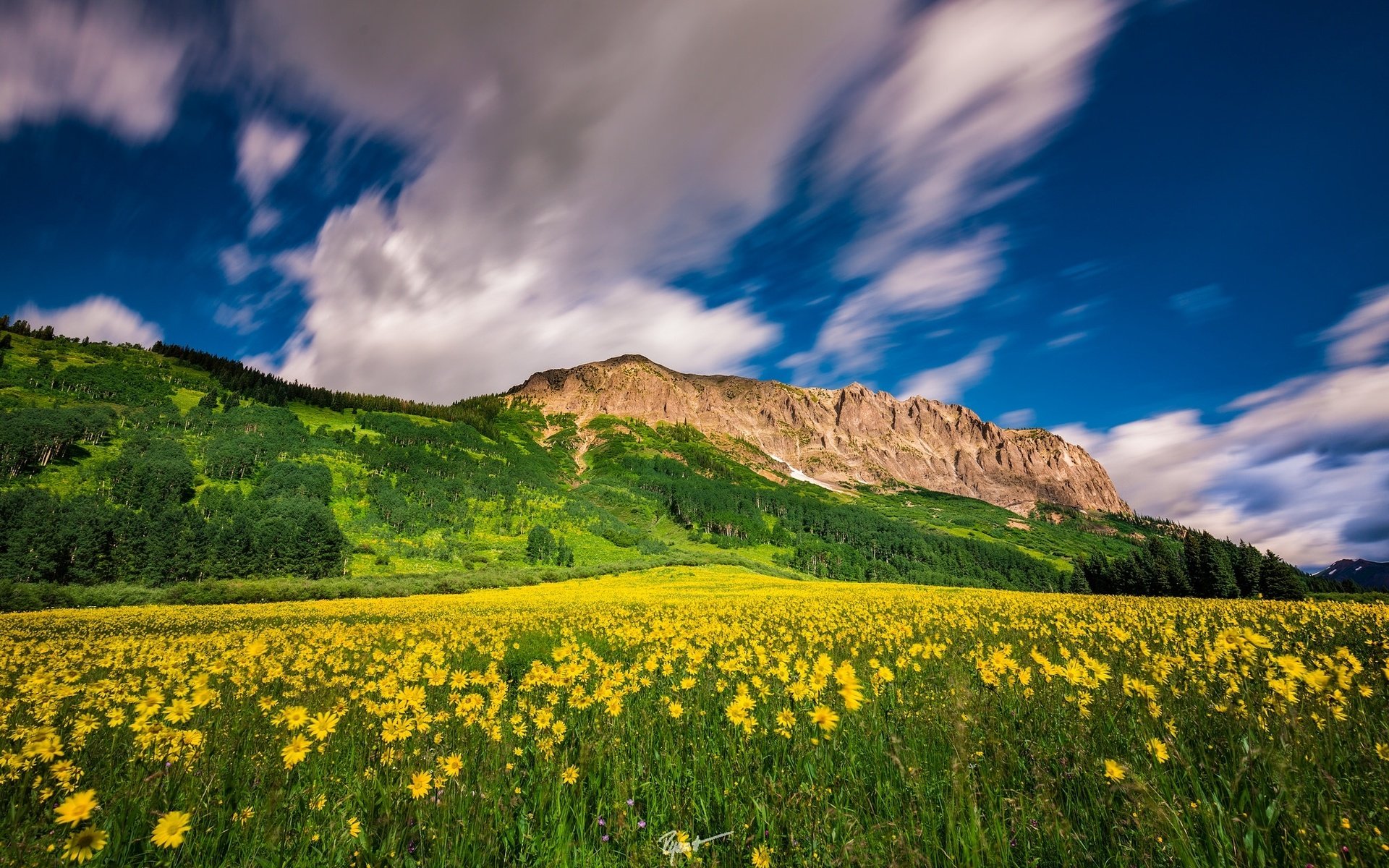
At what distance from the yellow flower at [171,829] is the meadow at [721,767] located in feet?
0.07

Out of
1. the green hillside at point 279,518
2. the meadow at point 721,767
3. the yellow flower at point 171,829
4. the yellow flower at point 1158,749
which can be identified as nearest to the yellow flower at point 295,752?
the meadow at point 721,767

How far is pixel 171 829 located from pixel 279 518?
127 m

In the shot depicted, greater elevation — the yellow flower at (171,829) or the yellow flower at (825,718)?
the yellow flower at (825,718)

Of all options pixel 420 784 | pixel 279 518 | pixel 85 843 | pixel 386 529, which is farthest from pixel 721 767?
pixel 386 529

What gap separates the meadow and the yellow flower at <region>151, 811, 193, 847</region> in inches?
0.8

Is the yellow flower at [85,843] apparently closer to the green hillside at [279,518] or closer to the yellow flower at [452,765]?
the yellow flower at [452,765]

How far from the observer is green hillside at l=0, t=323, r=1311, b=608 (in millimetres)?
79750

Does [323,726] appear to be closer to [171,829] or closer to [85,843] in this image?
[171,829]

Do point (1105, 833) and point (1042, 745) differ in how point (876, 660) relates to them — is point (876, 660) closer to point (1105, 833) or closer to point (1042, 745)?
point (1042, 745)

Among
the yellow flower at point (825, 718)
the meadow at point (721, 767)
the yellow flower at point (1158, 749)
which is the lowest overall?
the meadow at point (721, 767)

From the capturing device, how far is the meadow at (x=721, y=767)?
2869mm

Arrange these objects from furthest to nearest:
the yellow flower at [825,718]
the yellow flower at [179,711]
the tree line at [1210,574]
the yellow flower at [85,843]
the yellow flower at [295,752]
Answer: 1. the tree line at [1210,574]
2. the yellow flower at [179,711]
3. the yellow flower at [295,752]
4. the yellow flower at [825,718]
5. the yellow flower at [85,843]

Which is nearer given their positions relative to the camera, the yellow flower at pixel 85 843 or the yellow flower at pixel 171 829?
the yellow flower at pixel 85 843

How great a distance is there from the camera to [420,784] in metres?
3.33
